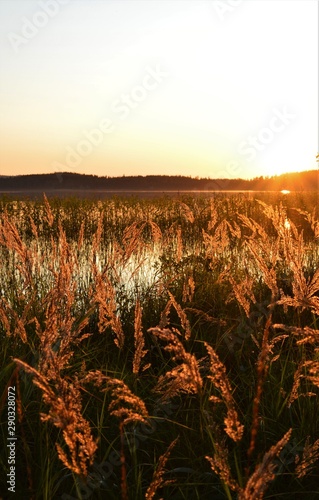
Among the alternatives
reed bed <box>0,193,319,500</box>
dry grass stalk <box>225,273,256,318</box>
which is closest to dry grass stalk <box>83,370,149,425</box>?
reed bed <box>0,193,319,500</box>

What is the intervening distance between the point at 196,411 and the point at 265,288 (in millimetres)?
3204

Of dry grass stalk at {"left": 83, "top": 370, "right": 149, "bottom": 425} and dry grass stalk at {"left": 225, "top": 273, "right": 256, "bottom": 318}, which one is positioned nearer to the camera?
dry grass stalk at {"left": 83, "top": 370, "right": 149, "bottom": 425}

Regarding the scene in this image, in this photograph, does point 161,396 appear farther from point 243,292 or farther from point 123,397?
point 123,397

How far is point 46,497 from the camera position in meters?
2.05

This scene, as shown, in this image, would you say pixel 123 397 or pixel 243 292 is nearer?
pixel 123 397

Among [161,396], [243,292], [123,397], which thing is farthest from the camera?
[161,396]

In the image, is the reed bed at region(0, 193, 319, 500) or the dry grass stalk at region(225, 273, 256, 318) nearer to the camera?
the reed bed at region(0, 193, 319, 500)

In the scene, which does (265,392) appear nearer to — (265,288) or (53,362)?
(53,362)

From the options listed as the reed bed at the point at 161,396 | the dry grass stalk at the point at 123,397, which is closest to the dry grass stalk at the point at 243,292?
the reed bed at the point at 161,396

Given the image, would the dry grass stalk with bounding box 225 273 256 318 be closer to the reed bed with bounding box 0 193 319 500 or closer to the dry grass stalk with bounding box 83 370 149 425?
the reed bed with bounding box 0 193 319 500

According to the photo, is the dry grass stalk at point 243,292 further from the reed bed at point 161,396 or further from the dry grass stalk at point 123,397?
the dry grass stalk at point 123,397

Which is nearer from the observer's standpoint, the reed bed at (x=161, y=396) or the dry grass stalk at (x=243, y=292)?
the reed bed at (x=161, y=396)

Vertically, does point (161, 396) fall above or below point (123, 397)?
below

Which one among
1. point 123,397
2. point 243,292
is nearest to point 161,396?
point 243,292
